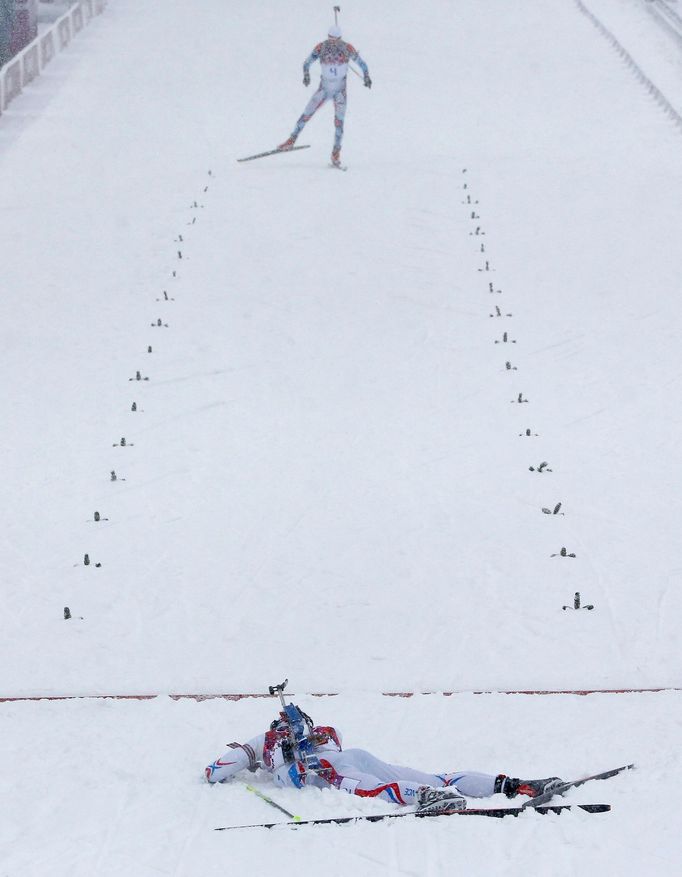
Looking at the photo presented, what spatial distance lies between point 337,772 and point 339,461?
5.29m

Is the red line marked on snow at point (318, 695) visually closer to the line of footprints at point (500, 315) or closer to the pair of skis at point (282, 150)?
the line of footprints at point (500, 315)

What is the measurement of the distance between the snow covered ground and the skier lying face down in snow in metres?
0.17

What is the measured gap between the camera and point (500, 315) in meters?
16.0

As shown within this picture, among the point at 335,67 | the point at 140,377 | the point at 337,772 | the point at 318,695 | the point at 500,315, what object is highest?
the point at 335,67

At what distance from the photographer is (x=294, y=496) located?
11.9 metres

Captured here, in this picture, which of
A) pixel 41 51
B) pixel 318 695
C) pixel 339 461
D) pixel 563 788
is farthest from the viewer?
pixel 41 51

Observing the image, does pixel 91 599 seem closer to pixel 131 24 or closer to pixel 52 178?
pixel 52 178

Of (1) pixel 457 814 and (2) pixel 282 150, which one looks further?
(2) pixel 282 150

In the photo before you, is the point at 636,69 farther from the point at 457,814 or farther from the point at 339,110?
the point at 457,814

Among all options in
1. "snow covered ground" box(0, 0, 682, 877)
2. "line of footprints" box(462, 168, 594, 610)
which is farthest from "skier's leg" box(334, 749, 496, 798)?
"line of footprints" box(462, 168, 594, 610)

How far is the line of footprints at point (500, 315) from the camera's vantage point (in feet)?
35.6

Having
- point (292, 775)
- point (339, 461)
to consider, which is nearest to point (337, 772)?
point (292, 775)

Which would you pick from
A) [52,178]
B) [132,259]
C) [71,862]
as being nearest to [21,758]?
[71,862]

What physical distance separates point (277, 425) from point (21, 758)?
230 inches
